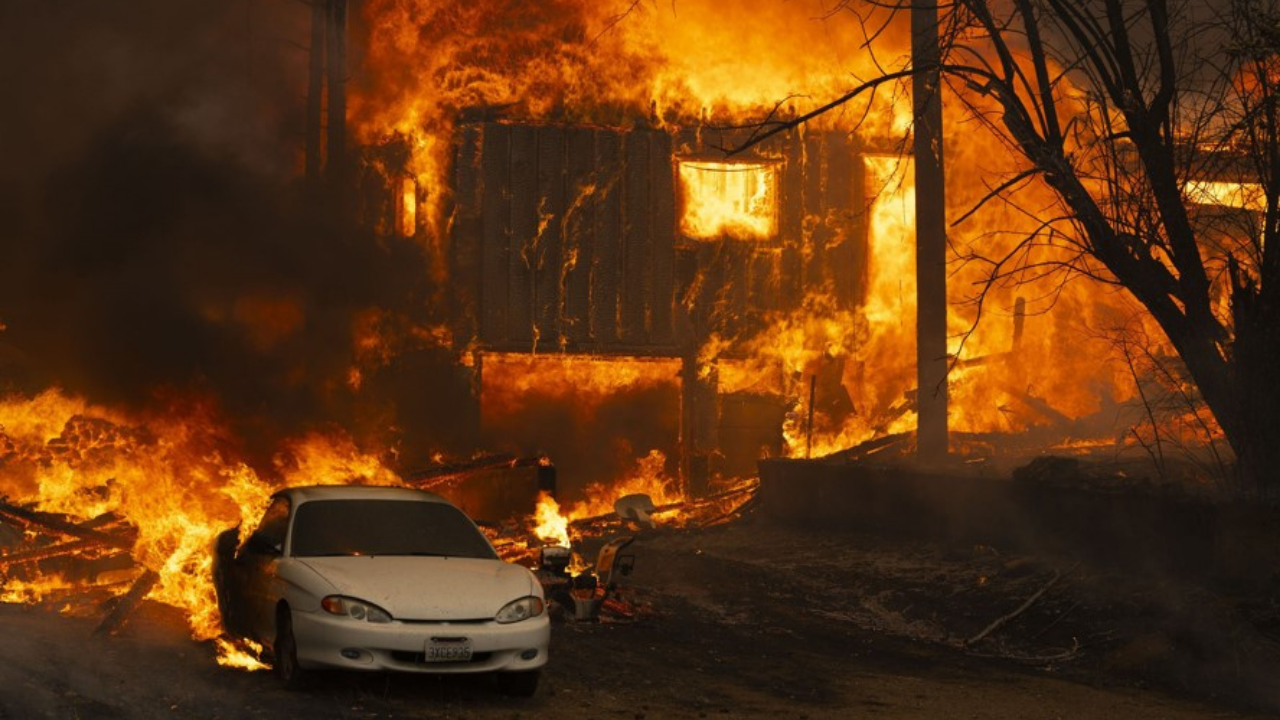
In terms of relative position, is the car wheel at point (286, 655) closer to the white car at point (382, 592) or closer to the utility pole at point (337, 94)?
the white car at point (382, 592)

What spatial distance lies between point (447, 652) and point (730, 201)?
19892 millimetres

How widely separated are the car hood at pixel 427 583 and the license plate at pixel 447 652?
0.17 metres

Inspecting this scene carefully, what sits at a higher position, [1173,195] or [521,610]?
[1173,195]

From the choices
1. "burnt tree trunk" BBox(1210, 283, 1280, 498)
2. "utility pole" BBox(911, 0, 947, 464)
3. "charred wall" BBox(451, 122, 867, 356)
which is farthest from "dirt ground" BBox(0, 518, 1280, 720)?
"charred wall" BBox(451, 122, 867, 356)

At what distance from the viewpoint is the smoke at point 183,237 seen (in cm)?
2383

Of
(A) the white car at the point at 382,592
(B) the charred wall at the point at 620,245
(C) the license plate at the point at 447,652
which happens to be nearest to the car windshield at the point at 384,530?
(A) the white car at the point at 382,592

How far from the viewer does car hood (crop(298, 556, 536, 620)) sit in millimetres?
8805

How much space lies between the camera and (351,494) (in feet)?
34.5

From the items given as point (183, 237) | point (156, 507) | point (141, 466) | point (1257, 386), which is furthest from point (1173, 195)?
point (183, 237)

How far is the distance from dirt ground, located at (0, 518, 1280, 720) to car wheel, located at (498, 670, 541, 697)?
0.12 metres

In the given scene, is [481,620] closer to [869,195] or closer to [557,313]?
[557,313]

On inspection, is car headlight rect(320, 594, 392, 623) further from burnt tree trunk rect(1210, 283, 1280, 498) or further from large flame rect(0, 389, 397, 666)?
burnt tree trunk rect(1210, 283, 1280, 498)

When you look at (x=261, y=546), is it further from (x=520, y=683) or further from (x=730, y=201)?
(x=730, y=201)

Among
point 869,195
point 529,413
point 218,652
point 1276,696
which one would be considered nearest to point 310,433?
point 529,413
